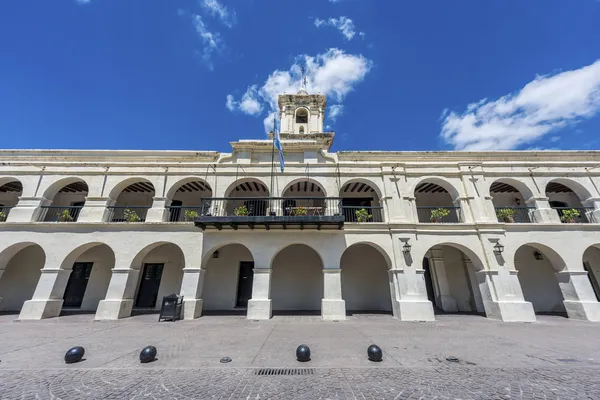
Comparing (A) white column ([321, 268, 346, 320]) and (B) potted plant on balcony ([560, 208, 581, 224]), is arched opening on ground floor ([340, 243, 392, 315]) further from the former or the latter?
(B) potted plant on balcony ([560, 208, 581, 224])

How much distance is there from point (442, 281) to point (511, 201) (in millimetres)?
7872

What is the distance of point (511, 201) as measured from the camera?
15.3m

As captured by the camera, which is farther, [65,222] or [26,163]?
[26,163]

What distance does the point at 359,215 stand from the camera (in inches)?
477

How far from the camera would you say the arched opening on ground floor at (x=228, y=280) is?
524 inches

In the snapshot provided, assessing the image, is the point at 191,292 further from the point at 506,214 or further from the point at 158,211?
the point at 506,214

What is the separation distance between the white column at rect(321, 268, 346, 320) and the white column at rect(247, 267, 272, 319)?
2.60 metres

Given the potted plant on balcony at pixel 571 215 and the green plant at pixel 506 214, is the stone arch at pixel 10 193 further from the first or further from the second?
the potted plant on balcony at pixel 571 215

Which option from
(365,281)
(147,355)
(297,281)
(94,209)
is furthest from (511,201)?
(94,209)

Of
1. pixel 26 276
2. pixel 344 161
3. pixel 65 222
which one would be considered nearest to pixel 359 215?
pixel 344 161

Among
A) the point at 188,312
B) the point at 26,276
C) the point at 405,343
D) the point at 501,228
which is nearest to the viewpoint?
the point at 405,343

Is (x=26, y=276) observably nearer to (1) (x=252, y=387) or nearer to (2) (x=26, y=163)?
(2) (x=26, y=163)

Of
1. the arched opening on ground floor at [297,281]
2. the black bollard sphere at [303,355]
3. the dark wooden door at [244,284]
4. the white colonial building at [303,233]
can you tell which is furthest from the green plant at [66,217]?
the black bollard sphere at [303,355]

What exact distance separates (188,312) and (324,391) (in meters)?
8.91
